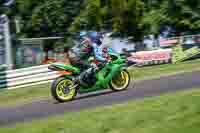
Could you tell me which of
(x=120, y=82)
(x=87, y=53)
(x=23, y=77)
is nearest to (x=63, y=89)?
(x=87, y=53)

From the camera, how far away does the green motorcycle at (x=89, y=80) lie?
12.2m

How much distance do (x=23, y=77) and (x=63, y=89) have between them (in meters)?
8.34

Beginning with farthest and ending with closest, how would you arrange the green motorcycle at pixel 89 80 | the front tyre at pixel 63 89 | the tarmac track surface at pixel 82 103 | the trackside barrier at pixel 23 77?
the trackside barrier at pixel 23 77, the green motorcycle at pixel 89 80, the front tyre at pixel 63 89, the tarmac track surface at pixel 82 103

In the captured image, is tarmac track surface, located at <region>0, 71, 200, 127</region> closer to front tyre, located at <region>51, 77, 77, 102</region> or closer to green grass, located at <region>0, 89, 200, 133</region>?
front tyre, located at <region>51, 77, 77, 102</region>

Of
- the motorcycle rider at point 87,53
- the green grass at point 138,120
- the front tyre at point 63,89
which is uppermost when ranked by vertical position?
the motorcycle rider at point 87,53

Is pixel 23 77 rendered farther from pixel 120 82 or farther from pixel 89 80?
pixel 89 80

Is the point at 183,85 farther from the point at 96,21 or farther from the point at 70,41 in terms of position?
the point at 70,41

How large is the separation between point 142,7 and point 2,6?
13.1 metres

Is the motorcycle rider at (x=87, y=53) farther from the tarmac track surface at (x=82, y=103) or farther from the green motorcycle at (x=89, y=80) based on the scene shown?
the tarmac track surface at (x=82, y=103)

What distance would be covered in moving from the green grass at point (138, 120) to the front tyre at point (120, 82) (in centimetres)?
421

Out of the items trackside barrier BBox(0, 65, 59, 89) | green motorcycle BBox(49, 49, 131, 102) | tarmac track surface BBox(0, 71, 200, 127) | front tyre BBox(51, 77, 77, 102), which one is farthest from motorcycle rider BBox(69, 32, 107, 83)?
trackside barrier BBox(0, 65, 59, 89)

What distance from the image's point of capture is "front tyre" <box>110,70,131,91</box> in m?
13.1

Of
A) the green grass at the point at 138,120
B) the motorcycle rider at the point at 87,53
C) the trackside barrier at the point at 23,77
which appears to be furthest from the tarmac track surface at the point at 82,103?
the trackside barrier at the point at 23,77

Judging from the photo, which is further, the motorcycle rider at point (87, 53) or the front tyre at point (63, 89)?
the motorcycle rider at point (87, 53)
